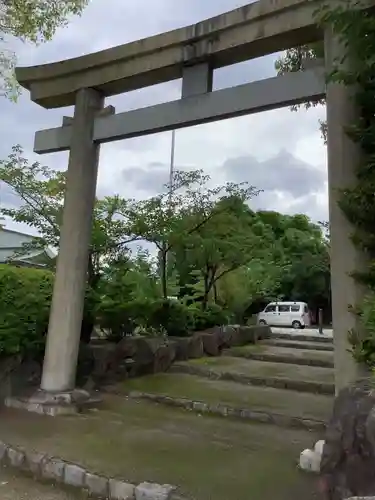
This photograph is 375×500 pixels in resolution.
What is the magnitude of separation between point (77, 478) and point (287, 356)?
22.7 ft

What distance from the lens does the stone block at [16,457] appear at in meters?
4.08

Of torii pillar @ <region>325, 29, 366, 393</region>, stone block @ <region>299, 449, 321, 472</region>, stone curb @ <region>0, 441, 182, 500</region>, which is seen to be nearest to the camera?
stone curb @ <region>0, 441, 182, 500</region>

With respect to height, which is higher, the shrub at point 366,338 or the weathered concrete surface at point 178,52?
the weathered concrete surface at point 178,52

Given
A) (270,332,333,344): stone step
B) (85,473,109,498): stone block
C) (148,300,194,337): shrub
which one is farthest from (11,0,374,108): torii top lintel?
(270,332,333,344): stone step

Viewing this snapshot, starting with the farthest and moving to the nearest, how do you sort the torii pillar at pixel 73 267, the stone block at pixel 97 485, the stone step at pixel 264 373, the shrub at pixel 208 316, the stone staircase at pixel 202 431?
the shrub at pixel 208 316, the stone step at pixel 264 373, the torii pillar at pixel 73 267, the stone staircase at pixel 202 431, the stone block at pixel 97 485

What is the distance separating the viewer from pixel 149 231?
30.6ft

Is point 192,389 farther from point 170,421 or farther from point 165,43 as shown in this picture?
point 165,43

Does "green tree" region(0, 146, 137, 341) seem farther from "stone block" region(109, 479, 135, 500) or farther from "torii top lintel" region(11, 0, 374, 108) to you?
"stone block" region(109, 479, 135, 500)

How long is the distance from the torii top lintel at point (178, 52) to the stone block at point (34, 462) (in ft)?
14.2

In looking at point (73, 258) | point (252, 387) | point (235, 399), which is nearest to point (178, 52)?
point (73, 258)

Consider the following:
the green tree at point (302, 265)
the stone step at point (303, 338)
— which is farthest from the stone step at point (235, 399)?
the green tree at point (302, 265)

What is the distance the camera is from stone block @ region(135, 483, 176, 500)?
3211 millimetres

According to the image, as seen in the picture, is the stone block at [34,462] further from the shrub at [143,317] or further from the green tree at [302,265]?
the green tree at [302,265]

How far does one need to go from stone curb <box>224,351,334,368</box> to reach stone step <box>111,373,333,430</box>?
96.3 inches
